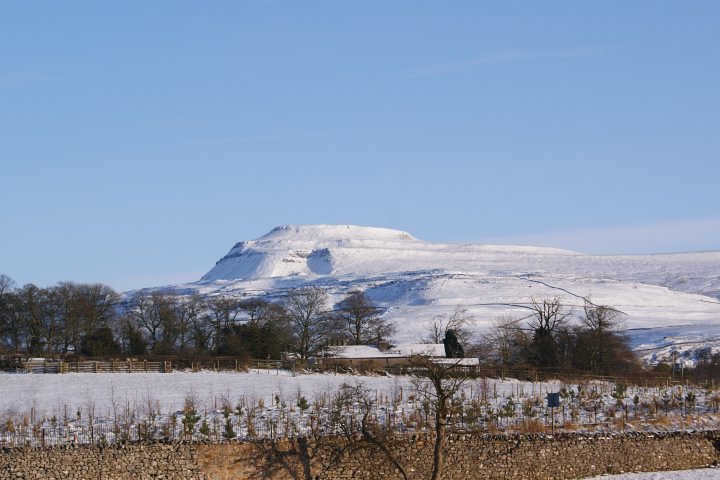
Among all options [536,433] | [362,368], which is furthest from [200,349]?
[536,433]

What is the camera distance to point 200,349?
243 ft

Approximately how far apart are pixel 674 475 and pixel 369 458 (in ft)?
31.9

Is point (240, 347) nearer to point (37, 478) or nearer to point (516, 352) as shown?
point (516, 352)

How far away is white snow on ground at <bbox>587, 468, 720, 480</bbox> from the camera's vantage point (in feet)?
110

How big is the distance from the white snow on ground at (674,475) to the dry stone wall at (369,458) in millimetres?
528

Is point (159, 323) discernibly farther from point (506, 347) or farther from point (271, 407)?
point (271, 407)

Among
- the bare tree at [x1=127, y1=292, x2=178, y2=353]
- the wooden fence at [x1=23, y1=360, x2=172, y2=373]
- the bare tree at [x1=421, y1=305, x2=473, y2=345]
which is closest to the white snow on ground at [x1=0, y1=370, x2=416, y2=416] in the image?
the wooden fence at [x1=23, y1=360, x2=172, y2=373]

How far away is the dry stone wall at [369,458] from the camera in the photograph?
29047 millimetres

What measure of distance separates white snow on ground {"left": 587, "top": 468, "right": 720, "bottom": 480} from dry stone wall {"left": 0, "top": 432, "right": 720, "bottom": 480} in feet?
1.73

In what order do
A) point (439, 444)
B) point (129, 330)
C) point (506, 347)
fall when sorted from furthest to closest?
point (506, 347), point (129, 330), point (439, 444)

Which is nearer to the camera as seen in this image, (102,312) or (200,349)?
(200,349)

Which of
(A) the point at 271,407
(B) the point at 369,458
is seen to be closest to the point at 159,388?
(A) the point at 271,407

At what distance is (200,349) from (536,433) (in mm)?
42711

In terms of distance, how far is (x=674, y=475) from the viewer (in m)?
34.2
